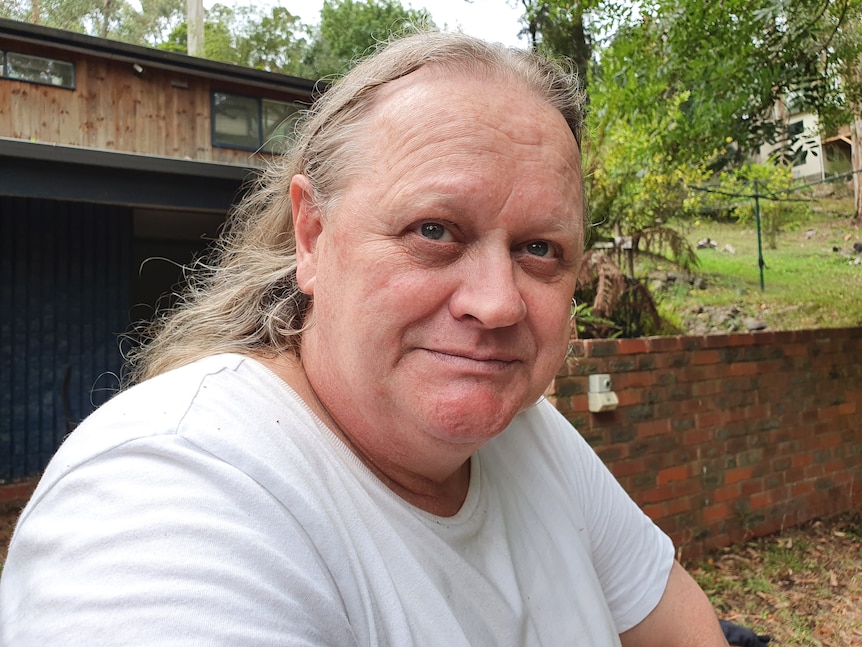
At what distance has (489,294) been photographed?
96 centimetres

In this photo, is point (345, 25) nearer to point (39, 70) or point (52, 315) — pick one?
point (39, 70)

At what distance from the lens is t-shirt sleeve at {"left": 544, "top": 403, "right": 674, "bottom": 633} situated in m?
1.44

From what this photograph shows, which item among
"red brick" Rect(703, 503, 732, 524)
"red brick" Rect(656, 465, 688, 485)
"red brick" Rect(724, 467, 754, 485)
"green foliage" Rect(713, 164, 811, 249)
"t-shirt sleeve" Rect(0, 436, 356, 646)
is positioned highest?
"green foliage" Rect(713, 164, 811, 249)

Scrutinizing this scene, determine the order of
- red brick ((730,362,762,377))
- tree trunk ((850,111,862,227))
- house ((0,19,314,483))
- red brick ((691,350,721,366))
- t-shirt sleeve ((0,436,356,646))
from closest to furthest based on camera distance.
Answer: t-shirt sleeve ((0,436,356,646)) < red brick ((691,350,721,366)) < red brick ((730,362,762,377)) < house ((0,19,314,483)) < tree trunk ((850,111,862,227))

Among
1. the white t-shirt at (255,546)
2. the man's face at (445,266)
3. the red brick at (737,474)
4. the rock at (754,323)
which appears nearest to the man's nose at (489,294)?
the man's face at (445,266)

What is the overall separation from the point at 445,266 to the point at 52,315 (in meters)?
7.03

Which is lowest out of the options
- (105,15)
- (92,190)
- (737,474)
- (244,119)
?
(737,474)

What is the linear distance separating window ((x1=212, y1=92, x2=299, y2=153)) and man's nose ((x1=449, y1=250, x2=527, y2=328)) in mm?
10657

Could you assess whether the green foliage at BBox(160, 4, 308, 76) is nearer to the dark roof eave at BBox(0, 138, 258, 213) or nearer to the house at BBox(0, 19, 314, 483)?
the house at BBox(0, 19, 314, 483)

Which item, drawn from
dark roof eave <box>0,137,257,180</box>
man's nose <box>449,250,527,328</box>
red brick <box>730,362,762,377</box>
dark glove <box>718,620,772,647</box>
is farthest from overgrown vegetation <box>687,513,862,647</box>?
dark roof eave <box>0,137,257,180</box>

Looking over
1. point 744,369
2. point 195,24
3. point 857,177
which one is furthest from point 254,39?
point 744,369

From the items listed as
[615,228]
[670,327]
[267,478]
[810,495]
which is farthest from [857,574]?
[267,478]

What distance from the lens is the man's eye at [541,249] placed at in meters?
1.05

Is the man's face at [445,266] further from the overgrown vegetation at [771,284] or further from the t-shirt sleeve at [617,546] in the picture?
the overgrown vegetation at [771,284]
